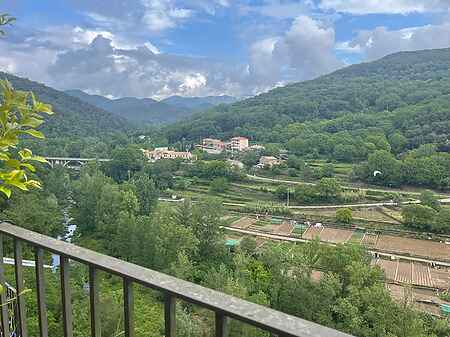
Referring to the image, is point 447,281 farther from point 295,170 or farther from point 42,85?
point 42,85

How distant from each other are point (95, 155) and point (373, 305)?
3051 centimetres

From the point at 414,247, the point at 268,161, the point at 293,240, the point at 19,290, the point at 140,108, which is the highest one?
→ the point at 140,108

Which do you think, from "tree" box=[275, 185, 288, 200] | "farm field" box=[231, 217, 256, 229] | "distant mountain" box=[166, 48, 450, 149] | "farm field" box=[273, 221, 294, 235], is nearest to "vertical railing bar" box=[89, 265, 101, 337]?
"farm field" box=[273, 221, 294, 235]

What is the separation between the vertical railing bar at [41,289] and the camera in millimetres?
904

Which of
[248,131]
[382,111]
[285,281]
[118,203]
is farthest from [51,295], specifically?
[382,111]

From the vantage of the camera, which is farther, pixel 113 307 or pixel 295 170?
pixel 295 170

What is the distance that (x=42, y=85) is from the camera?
61.2m

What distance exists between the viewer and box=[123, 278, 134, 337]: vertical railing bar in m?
0.69

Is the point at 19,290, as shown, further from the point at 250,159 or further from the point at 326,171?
the point at 250,159

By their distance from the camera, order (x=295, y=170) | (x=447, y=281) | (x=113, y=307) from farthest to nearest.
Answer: (x=295, y=170) → (x=447, y=281) → (x=113, y=307)

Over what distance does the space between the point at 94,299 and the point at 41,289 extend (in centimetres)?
25

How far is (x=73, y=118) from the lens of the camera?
52406 millimetres

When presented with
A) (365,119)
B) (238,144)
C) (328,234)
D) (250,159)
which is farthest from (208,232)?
(365,119)

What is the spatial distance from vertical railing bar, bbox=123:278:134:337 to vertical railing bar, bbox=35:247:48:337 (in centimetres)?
30
